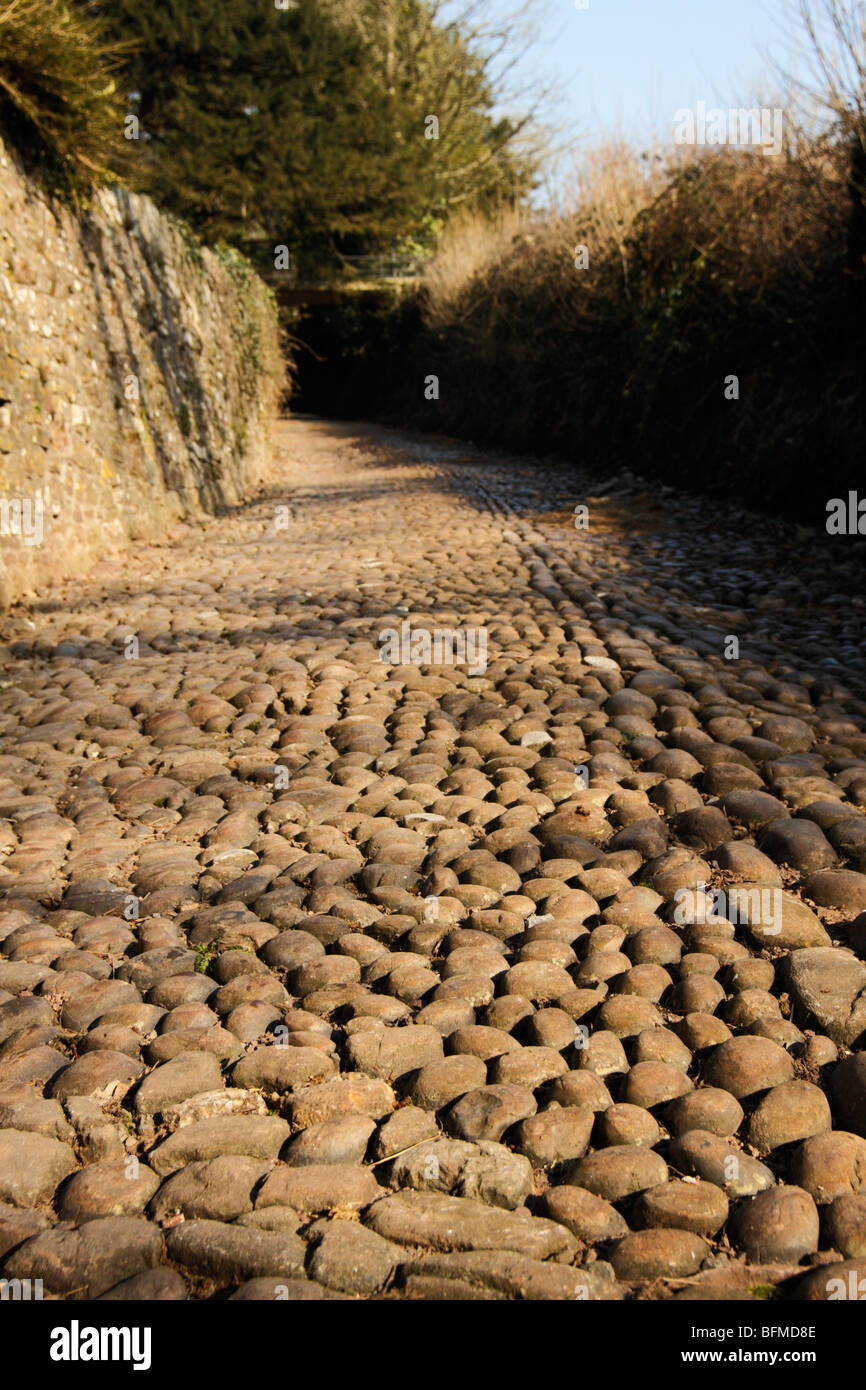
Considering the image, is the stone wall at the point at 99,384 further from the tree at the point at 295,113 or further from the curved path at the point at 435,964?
the tree at the point at 295,113

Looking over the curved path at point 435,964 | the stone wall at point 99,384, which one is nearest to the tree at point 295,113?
the stone wall at point 99,384

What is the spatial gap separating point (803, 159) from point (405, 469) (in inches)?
266

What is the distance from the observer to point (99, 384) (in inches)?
289

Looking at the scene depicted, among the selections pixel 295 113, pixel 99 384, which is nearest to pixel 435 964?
pixel 99 384

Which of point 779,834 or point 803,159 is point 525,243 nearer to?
point 803,159

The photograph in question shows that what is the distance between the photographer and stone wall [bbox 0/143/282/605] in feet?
19.7

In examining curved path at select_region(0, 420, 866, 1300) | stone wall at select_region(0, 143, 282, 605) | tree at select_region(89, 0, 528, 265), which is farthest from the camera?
tree at select_region(89, 0, 528, 265)

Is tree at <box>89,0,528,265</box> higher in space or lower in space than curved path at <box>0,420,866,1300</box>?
higher

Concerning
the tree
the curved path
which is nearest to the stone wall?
the curved path

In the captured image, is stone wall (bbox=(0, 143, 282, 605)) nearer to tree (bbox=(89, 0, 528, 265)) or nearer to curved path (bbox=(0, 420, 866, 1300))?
curved path (bbox=(0, 420, 866, 1300))

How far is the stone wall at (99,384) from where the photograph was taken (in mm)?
6012

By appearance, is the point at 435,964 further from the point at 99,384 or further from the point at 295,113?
the point at 295,113

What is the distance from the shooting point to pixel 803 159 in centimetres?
860
